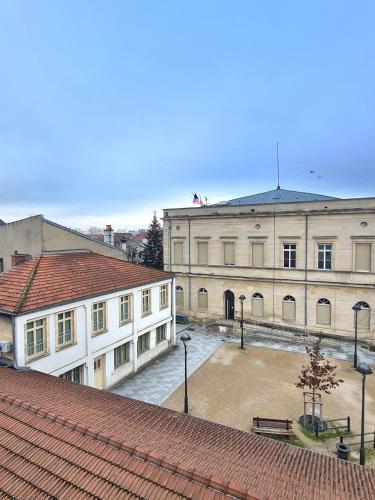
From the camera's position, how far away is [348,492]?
5121mm

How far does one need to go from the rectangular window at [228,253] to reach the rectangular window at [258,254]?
6.22 feet

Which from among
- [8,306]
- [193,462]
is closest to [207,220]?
[8,306]

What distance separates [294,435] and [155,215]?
3556cm

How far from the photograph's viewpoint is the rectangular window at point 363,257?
930 inches

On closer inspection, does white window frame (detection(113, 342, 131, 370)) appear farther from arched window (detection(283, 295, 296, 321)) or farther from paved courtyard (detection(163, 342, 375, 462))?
arched window (detection(283, 295, 296, 321))

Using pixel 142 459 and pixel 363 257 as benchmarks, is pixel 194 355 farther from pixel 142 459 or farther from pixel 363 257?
pixel 142 459

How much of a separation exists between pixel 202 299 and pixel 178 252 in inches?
187

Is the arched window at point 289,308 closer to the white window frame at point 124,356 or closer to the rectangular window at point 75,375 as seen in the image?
the white window frame at point 124,356

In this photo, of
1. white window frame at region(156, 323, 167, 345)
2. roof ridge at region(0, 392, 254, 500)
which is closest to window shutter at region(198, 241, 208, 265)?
white window frame at region(156, 323, 167, 345)

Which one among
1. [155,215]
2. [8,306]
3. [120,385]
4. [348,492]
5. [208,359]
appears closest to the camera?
[348,492]

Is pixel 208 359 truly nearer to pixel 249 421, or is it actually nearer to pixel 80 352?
pixel 249 421

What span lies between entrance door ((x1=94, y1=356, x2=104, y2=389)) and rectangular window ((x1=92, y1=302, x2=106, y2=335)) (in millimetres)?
1350

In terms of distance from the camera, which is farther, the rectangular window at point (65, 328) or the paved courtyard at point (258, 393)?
the paved courtyard at point (258, 393)

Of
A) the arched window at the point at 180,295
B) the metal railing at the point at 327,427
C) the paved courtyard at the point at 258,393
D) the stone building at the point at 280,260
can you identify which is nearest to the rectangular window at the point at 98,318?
the paved courtyard at the point at 258,393
